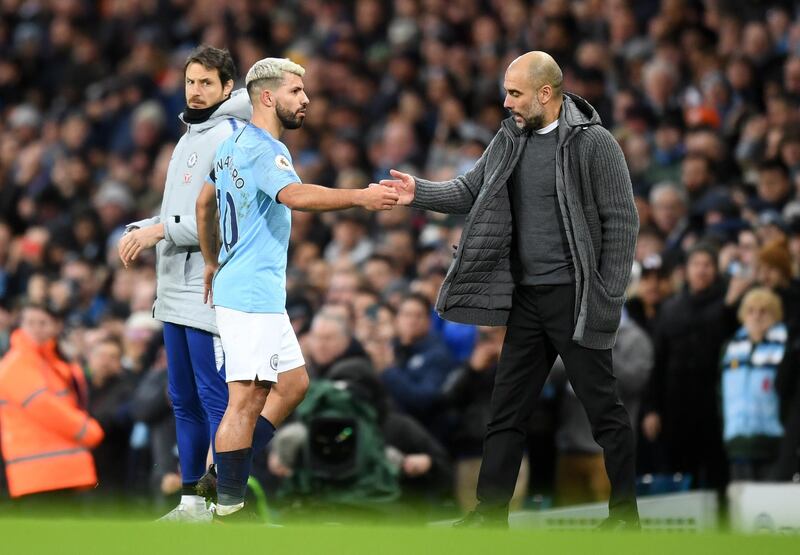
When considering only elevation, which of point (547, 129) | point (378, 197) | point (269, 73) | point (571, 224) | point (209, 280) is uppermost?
point (269, 73)

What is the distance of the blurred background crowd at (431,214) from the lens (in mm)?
9844

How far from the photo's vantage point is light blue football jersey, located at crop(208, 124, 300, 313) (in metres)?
6.05

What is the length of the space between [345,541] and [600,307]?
212cm

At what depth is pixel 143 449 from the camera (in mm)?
10797

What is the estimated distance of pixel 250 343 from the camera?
602cm

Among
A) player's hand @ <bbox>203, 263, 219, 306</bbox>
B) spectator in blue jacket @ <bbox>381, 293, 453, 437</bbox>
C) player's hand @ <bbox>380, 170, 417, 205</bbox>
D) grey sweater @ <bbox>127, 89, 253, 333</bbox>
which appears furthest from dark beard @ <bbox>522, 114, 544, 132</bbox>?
A: spectator in blue jacket @ <bbox>381, 293, 453, 437</bbox>

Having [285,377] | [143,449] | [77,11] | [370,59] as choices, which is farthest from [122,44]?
[285,377]

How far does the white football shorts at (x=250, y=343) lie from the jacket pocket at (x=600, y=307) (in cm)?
133

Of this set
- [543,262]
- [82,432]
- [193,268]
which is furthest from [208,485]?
[82,432]

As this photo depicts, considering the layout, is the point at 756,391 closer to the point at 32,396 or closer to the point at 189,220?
the point at 189,220

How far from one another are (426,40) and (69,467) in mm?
7166

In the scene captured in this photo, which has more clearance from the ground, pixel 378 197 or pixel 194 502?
pixel 378 197

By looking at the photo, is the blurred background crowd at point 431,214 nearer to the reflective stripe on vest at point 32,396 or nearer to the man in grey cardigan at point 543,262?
the reflective stripe on vest at point 32,396

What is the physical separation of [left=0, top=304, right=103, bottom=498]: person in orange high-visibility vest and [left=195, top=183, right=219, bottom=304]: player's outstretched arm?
309 cm
